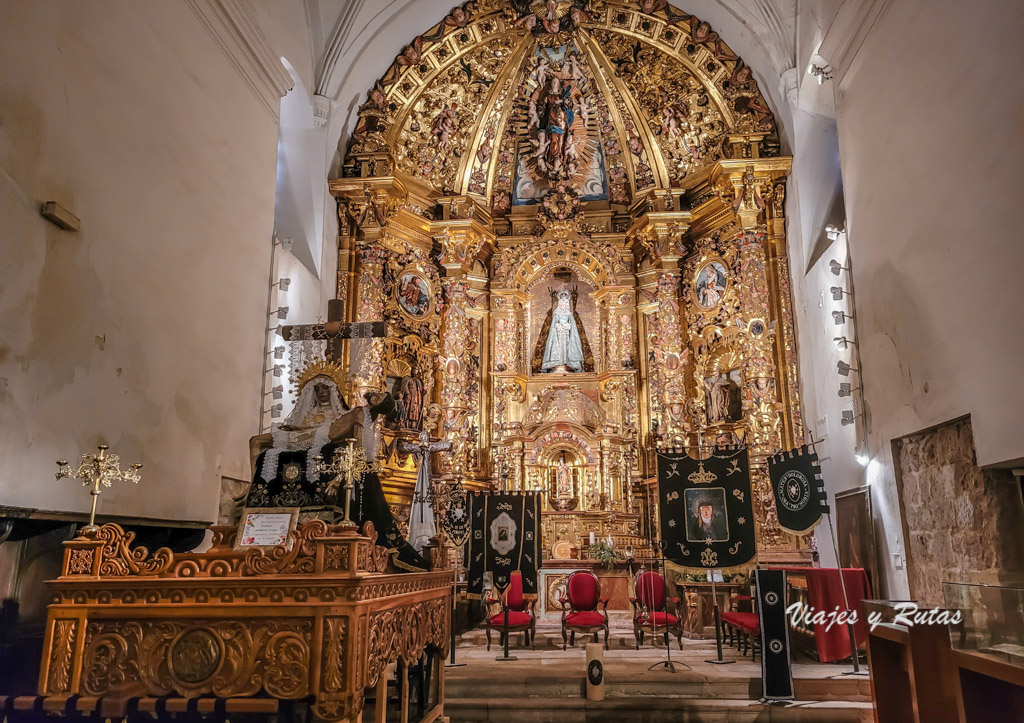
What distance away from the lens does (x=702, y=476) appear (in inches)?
303

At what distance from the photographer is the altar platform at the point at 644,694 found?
19.4ft

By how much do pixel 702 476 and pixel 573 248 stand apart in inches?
273

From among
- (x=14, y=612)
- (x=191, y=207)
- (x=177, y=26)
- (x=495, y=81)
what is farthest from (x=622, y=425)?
(x=14, y=612)

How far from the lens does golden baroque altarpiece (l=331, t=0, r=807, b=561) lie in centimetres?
1199

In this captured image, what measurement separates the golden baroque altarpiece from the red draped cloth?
3.84m

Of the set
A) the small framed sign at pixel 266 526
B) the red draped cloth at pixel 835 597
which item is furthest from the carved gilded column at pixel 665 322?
Result: the small framed sign at pixel 266 526

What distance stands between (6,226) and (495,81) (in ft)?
32.5

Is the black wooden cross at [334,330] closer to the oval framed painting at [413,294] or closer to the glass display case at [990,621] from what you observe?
the oval framed painting at [413,294]

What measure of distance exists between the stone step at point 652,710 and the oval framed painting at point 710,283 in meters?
7.48

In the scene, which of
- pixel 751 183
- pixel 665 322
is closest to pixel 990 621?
pixel 751 183

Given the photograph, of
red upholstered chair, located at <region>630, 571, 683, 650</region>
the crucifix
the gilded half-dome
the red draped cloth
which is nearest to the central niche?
the gilded half-dome

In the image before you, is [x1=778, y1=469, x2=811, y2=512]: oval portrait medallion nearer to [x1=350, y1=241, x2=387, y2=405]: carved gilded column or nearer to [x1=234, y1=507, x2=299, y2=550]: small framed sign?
[x1=234, y1=507, x2=299, y2=550]: small framed sign

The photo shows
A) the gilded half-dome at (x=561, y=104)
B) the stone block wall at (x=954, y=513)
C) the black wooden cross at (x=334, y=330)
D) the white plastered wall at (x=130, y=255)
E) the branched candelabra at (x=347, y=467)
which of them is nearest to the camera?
the branched candelabra at (x=347, y=467)

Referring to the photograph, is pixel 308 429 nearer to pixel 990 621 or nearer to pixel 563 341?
pixel 990 621
